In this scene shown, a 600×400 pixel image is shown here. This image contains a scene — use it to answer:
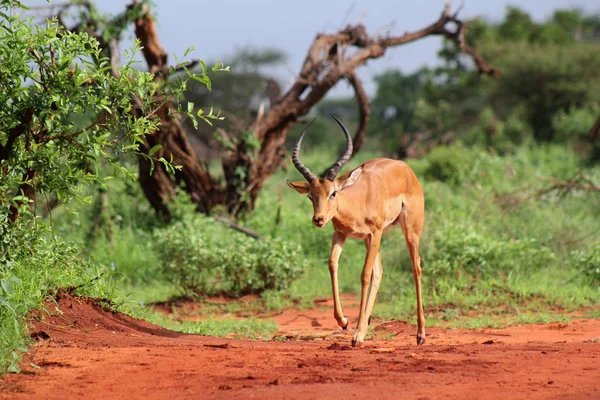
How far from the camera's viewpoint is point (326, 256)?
12039mm

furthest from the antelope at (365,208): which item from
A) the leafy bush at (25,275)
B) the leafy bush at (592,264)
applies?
the leafy bush at (592,264)

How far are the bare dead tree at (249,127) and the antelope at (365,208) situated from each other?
15.8 ft

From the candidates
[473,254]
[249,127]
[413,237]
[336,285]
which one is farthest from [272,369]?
[249,127]

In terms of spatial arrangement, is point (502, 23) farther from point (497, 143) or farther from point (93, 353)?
point (93, 353)

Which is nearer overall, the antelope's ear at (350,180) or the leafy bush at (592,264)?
the antelope's ear at (350,180)

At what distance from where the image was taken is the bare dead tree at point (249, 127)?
12211 millimetres

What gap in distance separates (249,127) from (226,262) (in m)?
3.67

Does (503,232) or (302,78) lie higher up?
(302,78)

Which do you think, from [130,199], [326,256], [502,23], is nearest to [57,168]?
[326,256]

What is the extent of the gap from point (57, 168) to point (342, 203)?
2.23 meters

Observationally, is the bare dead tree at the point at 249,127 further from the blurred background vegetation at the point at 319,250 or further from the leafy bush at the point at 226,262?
the leafy bush at the point at 226,262

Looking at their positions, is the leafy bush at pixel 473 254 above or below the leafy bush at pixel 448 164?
below

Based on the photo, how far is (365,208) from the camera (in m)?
7.30

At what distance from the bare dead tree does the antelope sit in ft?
15.8
